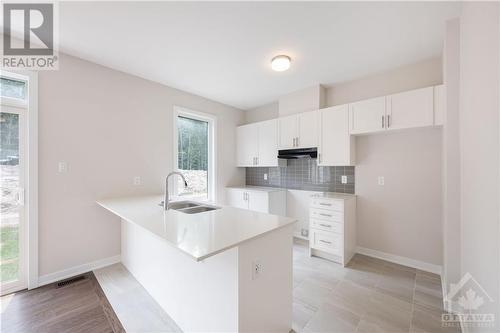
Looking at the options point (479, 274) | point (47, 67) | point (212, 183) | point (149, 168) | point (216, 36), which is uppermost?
point (216, 36)

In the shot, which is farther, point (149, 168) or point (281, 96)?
point (281, 96)

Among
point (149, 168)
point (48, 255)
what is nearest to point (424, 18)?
point (149, 168)

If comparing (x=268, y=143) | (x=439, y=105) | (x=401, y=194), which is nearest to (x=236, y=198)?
(x=268, y=143)

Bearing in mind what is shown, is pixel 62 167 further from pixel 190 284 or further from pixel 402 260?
pixel 402 260

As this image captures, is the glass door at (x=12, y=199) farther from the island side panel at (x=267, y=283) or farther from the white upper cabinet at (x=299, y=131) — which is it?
the white upper cabinet at (x=299, y=131)

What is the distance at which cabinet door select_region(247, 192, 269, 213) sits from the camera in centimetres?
352

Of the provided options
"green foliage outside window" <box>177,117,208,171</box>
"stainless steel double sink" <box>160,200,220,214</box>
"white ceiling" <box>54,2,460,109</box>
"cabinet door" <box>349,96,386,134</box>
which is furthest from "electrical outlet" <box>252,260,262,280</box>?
"green foliage outside window" <box>177,117,208,171</box>

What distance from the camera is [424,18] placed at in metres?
1.81

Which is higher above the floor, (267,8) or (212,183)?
(267,8)

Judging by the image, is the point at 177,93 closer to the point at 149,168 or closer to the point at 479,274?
the point at 149,168

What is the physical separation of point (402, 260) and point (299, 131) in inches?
92.7

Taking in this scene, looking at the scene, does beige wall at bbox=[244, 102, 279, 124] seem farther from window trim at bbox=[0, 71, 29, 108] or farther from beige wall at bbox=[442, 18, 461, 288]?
window trim at bbox=[0, 71, 29, 108]

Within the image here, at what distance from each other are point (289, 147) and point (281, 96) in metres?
1.03

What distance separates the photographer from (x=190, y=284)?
4.94 feet
